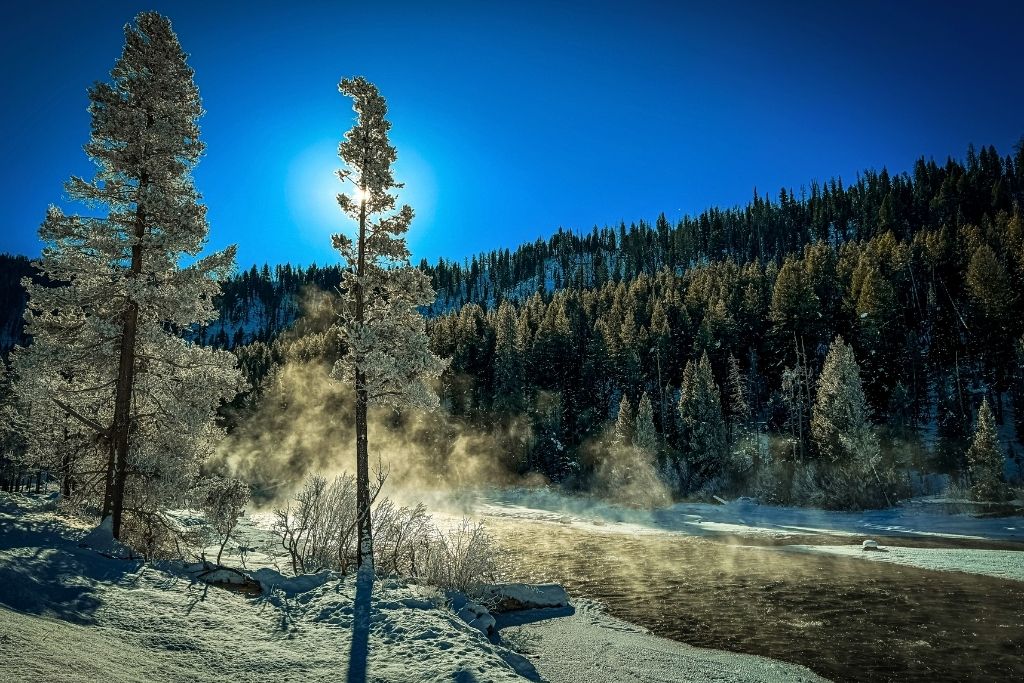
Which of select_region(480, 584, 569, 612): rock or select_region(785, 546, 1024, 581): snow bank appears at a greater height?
select_region(480, 584, 569, 612): rock

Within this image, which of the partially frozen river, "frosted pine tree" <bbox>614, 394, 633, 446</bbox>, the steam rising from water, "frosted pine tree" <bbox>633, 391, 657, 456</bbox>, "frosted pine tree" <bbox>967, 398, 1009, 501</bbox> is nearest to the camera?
the partially frozen river

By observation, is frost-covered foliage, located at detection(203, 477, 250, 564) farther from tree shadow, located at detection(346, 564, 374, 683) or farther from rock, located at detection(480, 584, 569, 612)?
rock, located at detection(480, 584, 569, 612)

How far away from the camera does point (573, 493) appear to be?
2484 inches

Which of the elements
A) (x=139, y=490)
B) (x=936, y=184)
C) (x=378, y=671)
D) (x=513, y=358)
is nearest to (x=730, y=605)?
(x=378, y=671)

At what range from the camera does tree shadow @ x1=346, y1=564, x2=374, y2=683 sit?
657 centimetres

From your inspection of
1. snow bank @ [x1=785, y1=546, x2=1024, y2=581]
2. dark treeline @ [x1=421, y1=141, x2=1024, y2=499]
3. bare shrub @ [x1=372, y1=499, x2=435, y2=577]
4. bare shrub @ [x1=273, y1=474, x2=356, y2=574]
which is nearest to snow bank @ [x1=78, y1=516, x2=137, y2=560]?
bare shrub @ [x1=273, y1=474, x2=356, y2=574]

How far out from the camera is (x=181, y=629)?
6641 mm

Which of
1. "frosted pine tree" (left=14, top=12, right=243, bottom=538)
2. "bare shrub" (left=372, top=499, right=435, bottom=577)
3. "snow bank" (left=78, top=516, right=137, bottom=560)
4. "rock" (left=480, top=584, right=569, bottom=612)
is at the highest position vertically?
"frosted pine tree" (left=14, top=12, right=243, bottom=538)

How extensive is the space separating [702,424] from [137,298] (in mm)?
58099

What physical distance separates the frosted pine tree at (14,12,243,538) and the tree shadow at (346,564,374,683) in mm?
5936

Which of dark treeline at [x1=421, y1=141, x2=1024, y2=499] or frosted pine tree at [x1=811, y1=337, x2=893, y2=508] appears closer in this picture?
frosted pine tree at [x1=811, y1=337, x2=893, y2=508]

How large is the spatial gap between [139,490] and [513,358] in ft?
233

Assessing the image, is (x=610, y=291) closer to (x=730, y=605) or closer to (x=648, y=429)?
(x=648, y=429)

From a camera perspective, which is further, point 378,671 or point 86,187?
point 86,187
